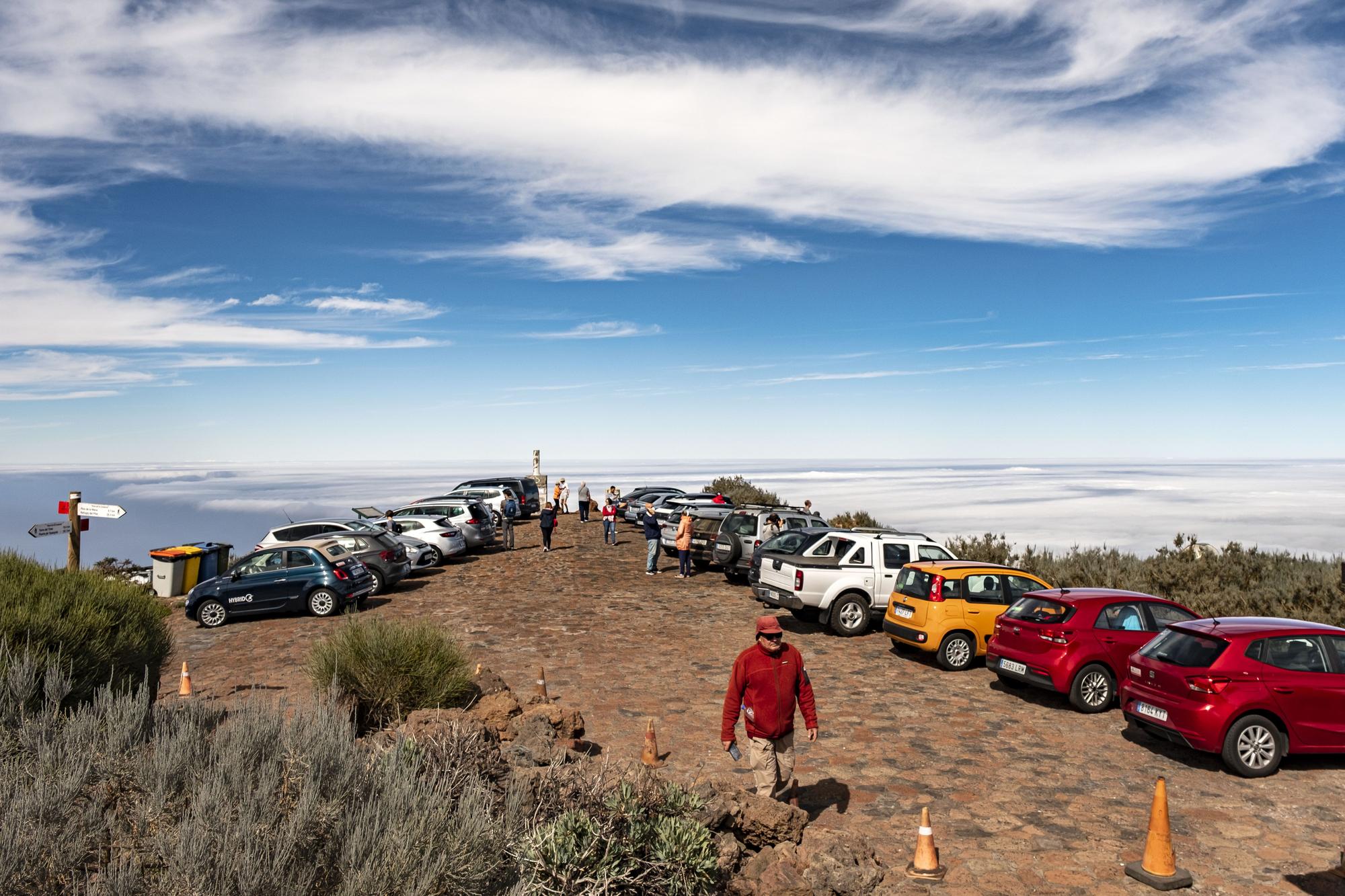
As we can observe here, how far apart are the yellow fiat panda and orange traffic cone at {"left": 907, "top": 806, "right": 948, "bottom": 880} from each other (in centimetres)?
750

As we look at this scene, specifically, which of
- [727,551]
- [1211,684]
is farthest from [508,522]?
[1211,684]

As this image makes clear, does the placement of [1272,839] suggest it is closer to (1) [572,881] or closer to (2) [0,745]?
(1) [572,881]

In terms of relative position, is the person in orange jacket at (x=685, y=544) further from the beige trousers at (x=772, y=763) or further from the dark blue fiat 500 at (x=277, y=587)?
the beige trousers at (x=772, y=763)

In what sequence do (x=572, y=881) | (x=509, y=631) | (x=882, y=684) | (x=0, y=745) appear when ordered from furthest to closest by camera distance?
(x=509, y=631)
(x=882, y=684)
(x=0, y=745)
(x=572, y=881)

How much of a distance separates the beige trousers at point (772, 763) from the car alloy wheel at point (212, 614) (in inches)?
603

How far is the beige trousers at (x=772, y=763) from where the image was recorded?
25.4 feet

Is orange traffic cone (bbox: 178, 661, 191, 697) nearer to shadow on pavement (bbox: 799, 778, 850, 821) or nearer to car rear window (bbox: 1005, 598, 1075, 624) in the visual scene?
shadow on pavement (bbox: 799, 778, 850, 821)

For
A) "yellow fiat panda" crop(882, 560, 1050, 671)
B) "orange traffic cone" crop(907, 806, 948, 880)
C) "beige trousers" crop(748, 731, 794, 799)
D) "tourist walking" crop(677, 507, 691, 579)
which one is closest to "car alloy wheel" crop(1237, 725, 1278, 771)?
"orange traffic cone" crop(907, 806, 948, 880)

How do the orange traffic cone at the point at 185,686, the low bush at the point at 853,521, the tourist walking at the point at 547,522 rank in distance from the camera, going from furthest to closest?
the low bush at the point at 853,521, the tourist walking at the point at 547,522, the orange traffic cone at the point at 185,686

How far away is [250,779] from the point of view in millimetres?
5500

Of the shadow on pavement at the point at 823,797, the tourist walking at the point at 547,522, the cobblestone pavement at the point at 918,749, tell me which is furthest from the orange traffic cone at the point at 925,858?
the tourist walking at the point at 547,522

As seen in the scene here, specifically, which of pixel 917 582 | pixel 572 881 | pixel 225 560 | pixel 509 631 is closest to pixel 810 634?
pixel 917 582

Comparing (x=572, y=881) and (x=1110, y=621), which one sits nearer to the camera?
(x=572, y=881)

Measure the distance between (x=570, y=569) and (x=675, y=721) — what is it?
1451 centimetres
